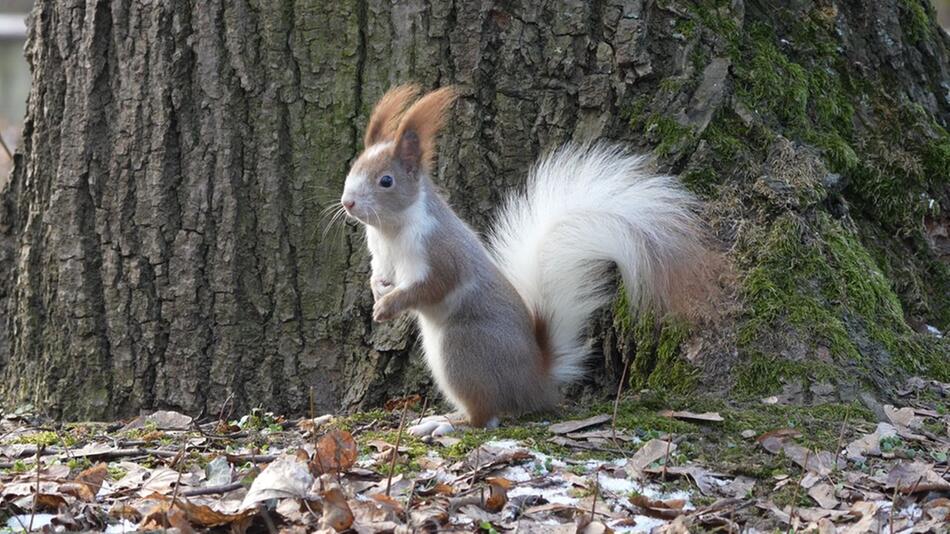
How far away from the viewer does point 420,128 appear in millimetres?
3875

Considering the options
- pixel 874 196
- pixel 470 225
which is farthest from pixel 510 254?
pixel 874 196

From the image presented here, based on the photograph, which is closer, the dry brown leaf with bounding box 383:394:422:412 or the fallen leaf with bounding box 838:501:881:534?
the fallen leaf with bounding box 838:501:881:534

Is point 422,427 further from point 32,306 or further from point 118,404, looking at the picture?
point 32,306

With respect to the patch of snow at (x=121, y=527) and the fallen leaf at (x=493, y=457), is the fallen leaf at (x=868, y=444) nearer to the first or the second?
the fallen leaf at (x=493, y=457)

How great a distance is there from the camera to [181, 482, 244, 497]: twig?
301cm

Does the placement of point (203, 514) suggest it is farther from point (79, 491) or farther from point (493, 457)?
point (493, 457)

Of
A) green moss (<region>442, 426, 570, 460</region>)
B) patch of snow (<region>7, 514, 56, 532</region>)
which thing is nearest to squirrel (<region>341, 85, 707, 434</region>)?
green moss (<region>442, 426, 570, 460</region>)

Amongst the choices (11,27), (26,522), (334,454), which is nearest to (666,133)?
(334,454)

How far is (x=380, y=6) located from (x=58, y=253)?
1.63 metres

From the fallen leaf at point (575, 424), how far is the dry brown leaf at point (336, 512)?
1.04m

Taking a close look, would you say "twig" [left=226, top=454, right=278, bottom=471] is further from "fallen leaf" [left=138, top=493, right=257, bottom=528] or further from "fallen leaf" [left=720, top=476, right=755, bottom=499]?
"fallen leaf" [left=720, top=476, right=755, bottom=499]

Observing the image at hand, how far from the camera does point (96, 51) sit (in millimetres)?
4539

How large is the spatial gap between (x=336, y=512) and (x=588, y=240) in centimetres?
145

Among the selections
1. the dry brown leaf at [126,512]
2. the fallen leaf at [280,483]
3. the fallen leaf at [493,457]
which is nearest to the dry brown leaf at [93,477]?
the dry brown leaf at [126,512]
